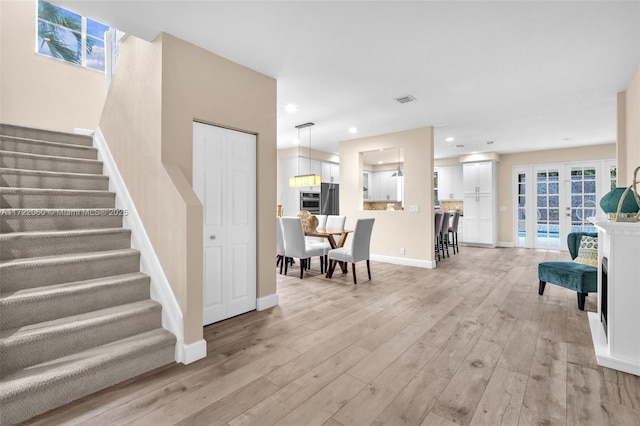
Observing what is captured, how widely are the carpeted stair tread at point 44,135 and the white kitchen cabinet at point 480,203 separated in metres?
8.37

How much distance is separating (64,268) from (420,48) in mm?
3416

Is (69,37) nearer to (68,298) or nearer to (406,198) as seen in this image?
(68,298)

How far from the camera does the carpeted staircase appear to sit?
5.83 ft

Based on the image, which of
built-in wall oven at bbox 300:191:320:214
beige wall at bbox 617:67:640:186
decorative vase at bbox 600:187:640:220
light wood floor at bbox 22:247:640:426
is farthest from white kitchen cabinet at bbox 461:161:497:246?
decorative vase at bbox 600:187:640:220

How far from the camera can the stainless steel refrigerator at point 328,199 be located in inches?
311

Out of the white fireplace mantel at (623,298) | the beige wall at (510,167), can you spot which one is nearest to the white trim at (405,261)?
the white fireplace mantel at (623,298)

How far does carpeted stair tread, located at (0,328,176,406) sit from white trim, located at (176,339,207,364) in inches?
2.3

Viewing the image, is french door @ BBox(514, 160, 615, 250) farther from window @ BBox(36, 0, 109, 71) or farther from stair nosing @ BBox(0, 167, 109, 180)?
window @ BBox(36, 0, 109, 71)

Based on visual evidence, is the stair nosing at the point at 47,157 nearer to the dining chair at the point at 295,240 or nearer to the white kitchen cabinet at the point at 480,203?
the dining chair at the point at 295,240

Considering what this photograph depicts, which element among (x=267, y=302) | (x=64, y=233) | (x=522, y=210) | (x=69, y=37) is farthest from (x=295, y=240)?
(x=522, y=210)

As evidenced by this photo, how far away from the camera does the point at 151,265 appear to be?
8.48 feet

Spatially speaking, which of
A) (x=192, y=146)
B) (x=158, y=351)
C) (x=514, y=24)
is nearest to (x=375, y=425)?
(x=158, y=351)

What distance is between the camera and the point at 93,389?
6.12ft

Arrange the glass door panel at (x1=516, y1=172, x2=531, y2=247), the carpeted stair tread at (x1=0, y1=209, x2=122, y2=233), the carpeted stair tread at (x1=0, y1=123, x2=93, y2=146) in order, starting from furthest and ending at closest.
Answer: the glass door panel at (x1=516, y1=172, x2=531, y2=247)
the carpeted stair tread at (x1=0, y1=123, x2=93, y2=146)
the carpeted stair tread at (x1=0, y1=209, x2=122, y2=233)
